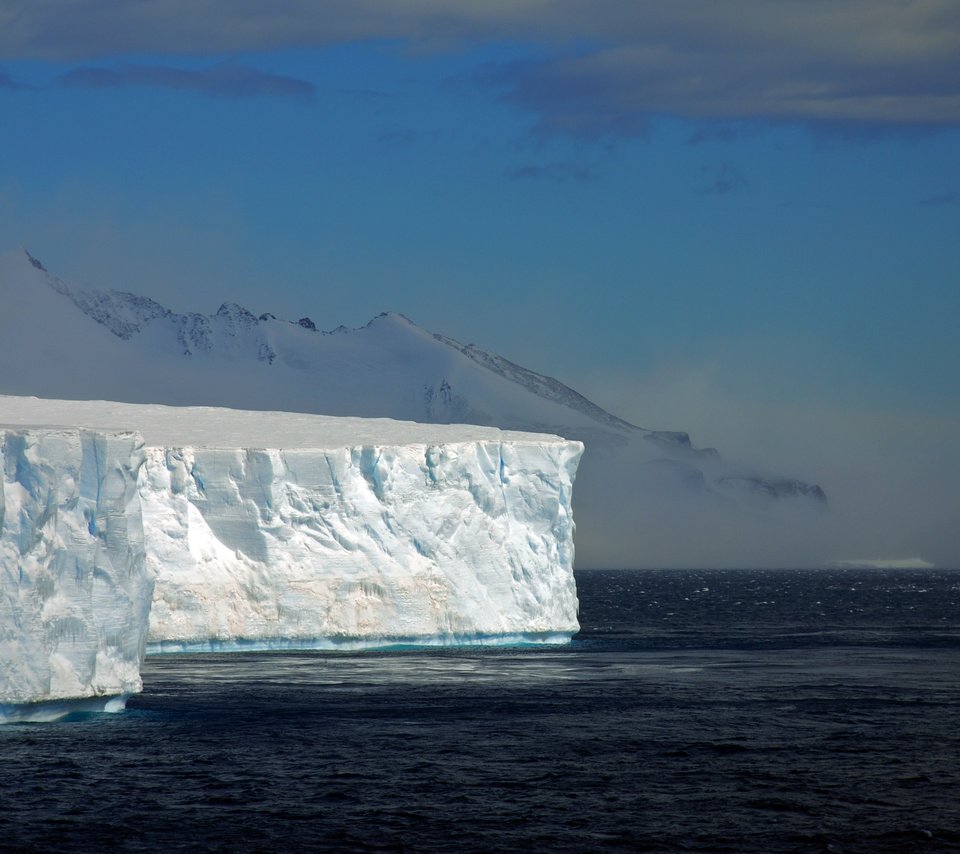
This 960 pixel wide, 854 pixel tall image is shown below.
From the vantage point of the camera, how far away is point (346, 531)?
45281 mm

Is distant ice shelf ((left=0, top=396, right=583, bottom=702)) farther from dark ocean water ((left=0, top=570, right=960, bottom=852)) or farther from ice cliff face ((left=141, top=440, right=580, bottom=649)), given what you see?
dark ocean water ((left=0, top=570, right=960, bottom=852))

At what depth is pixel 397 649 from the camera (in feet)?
152

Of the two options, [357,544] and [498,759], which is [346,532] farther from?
[498,759]

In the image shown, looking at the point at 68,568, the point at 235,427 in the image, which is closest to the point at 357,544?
the point at 235,427

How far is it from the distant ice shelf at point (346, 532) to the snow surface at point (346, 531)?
0.04 meters

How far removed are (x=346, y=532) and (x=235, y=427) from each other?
6.05 metres

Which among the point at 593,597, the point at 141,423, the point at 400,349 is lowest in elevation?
the point at 593,597

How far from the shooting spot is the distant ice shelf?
43.6 meters

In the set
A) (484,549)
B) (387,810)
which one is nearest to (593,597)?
(484,549)

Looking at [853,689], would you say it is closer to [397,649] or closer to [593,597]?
[397,649]

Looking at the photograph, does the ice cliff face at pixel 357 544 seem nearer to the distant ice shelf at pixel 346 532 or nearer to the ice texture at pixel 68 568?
the distant ice shelf at pixel 346 532

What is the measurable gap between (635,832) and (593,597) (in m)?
82.3

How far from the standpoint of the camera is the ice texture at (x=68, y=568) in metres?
26.3

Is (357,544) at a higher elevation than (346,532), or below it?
below
